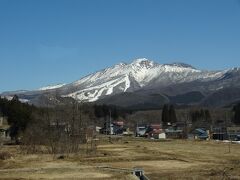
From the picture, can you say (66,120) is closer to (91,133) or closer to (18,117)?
(91,133)

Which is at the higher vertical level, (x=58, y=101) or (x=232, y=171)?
(x=58, y=101)

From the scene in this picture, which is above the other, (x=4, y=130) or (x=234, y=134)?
(x=4, y=130)

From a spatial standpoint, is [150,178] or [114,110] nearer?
[150,178]

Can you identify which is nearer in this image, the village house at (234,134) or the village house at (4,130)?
the village house at (4,130)

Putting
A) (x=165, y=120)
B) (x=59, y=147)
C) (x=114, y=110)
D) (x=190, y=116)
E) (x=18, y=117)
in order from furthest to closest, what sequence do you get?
(x=114, y=110), (x=190, y=116), (x=165, y=120), (x=18, y=117), (x=59, y=147)

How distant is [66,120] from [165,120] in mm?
93643

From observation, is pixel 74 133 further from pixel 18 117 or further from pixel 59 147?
pixel 18 117

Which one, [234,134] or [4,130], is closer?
[4,130]

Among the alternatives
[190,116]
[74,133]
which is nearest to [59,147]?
[74,133]

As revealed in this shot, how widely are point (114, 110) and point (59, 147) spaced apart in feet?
417

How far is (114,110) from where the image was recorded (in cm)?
18188

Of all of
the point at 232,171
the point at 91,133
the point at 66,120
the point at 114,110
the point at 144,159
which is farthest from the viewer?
the point at 114,110

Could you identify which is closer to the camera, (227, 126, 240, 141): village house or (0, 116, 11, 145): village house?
(0, 116, 11, 145): village house

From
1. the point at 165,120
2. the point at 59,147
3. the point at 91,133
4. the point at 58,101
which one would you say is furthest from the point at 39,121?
the point at 165,120
